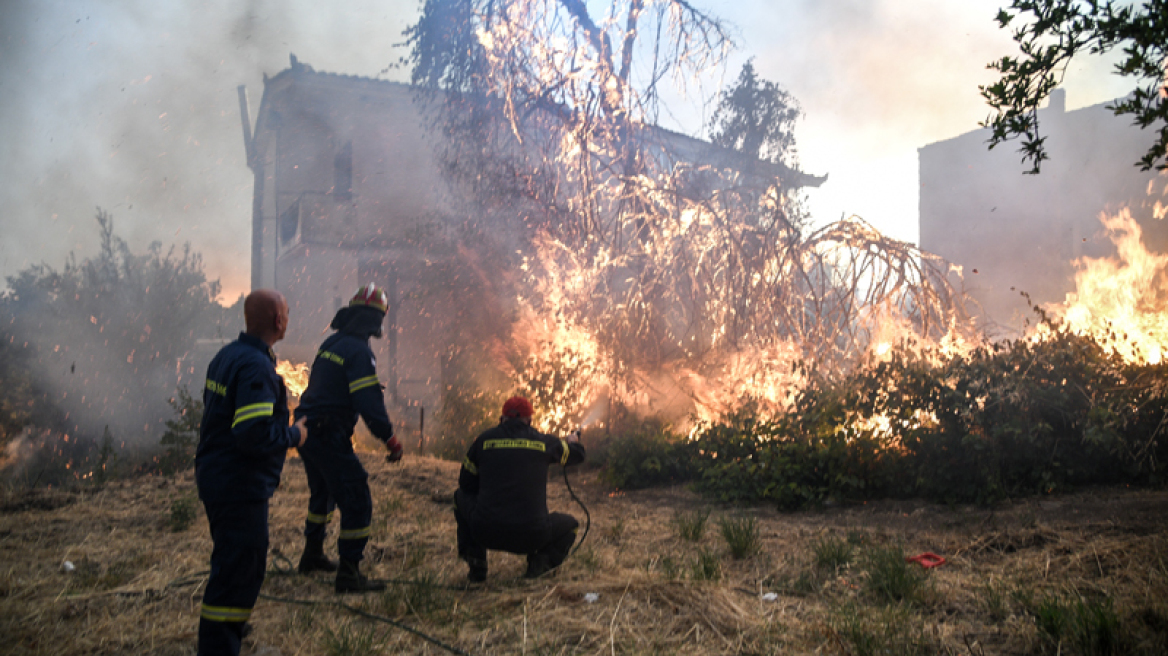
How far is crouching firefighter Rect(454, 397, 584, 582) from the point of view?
4434 mm

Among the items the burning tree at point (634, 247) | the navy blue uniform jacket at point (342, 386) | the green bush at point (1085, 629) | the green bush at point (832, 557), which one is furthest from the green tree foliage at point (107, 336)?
the green bush at point (1085, 629)

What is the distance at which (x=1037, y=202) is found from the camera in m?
20.9

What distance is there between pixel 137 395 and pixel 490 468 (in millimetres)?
22936

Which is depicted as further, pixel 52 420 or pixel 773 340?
pixel 52 420

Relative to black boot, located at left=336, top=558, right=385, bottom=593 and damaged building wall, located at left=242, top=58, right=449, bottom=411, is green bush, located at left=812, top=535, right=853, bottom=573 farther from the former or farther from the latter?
damaged building wall, located at left=242, top=58, right=449, bottom=411

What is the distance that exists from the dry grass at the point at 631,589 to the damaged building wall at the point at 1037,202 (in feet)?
48.4

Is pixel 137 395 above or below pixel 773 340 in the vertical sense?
below

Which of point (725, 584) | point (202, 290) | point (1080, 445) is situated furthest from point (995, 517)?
point (202, 290)

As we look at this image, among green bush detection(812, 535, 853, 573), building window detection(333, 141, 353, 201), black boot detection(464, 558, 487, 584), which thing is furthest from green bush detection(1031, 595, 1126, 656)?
building window detection(333, 141, 353, 201)

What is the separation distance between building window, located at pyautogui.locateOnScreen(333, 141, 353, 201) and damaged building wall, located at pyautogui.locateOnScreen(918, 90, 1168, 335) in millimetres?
18670

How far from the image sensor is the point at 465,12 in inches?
461

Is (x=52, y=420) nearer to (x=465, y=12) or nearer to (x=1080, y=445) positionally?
(x=465, y=12)

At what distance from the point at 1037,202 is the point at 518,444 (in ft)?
74.5

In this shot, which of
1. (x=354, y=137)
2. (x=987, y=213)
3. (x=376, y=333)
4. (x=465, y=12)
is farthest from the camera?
(x=987, y=213)
